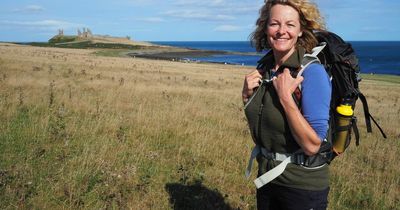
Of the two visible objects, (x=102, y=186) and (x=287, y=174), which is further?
(x=102, y=186)

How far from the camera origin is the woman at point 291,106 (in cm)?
259

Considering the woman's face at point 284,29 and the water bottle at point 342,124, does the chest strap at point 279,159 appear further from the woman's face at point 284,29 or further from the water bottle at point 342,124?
the woman's face at point 284,29

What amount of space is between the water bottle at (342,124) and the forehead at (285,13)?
0.72m

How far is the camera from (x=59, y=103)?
10.8 metres

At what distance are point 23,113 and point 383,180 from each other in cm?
759

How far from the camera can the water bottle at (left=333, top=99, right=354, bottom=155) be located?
2721mm

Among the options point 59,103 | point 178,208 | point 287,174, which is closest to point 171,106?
point 59,103

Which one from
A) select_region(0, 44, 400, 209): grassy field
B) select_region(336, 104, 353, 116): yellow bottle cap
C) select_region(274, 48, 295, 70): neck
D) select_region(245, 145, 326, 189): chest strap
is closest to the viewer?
select_region(336, 104, 353, 116): yellow bottle cap

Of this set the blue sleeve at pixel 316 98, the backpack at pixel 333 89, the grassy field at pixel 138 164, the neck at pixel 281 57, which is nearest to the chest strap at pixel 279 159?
the backpack at pixel 333 89

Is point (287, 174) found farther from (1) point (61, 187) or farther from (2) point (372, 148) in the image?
(2) point (372, 148)

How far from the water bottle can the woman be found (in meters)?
0.17

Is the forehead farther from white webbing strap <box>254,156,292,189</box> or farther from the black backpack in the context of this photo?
A: white webbing strap <box>254,156,292,189</box>

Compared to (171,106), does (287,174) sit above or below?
above

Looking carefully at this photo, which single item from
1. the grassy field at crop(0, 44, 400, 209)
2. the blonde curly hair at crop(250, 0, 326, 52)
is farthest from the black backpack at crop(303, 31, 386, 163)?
the grassy field at crop(0, 44, 400, 209)
